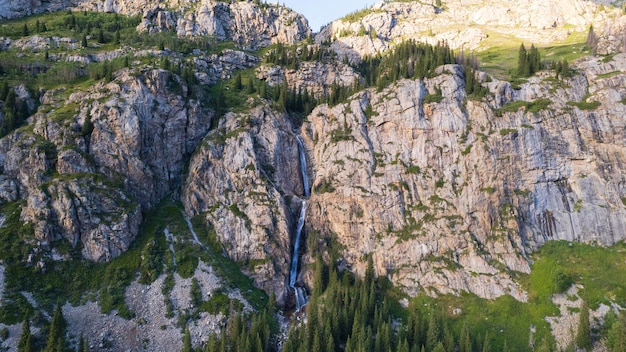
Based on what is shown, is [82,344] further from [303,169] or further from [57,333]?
[303,169]

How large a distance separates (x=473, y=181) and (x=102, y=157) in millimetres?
94591

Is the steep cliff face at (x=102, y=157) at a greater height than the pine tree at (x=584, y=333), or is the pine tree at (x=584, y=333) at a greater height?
the steep cliff face at (x=102, y=157)

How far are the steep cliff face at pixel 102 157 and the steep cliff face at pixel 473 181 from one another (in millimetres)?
43895

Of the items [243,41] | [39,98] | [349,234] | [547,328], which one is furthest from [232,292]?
[243,41]

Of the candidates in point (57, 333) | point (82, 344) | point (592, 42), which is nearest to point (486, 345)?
point (82, 344)

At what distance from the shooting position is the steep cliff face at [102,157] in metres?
87.4

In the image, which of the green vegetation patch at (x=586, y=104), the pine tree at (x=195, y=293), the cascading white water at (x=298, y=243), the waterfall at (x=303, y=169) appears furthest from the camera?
the waterfall at (x=303, y=169)

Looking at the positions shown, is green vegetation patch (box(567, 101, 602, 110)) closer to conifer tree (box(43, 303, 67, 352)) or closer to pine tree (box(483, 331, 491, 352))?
pine tree (box(483, 331, 491, 352))

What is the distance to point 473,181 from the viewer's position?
9775cm

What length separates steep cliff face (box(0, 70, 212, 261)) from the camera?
287 ft

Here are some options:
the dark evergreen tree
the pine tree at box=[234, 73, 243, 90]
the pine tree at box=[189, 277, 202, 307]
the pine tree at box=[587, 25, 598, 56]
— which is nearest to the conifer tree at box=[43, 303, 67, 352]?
the pine tree at box=[189, 277, 202, 307]

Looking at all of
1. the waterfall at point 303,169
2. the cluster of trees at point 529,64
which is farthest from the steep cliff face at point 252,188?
the cluster of trees at point 529,64

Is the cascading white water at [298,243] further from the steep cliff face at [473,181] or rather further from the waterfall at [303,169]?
the steep cliff face at [473,181]

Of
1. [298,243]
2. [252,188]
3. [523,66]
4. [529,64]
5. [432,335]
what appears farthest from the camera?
[523,66]
